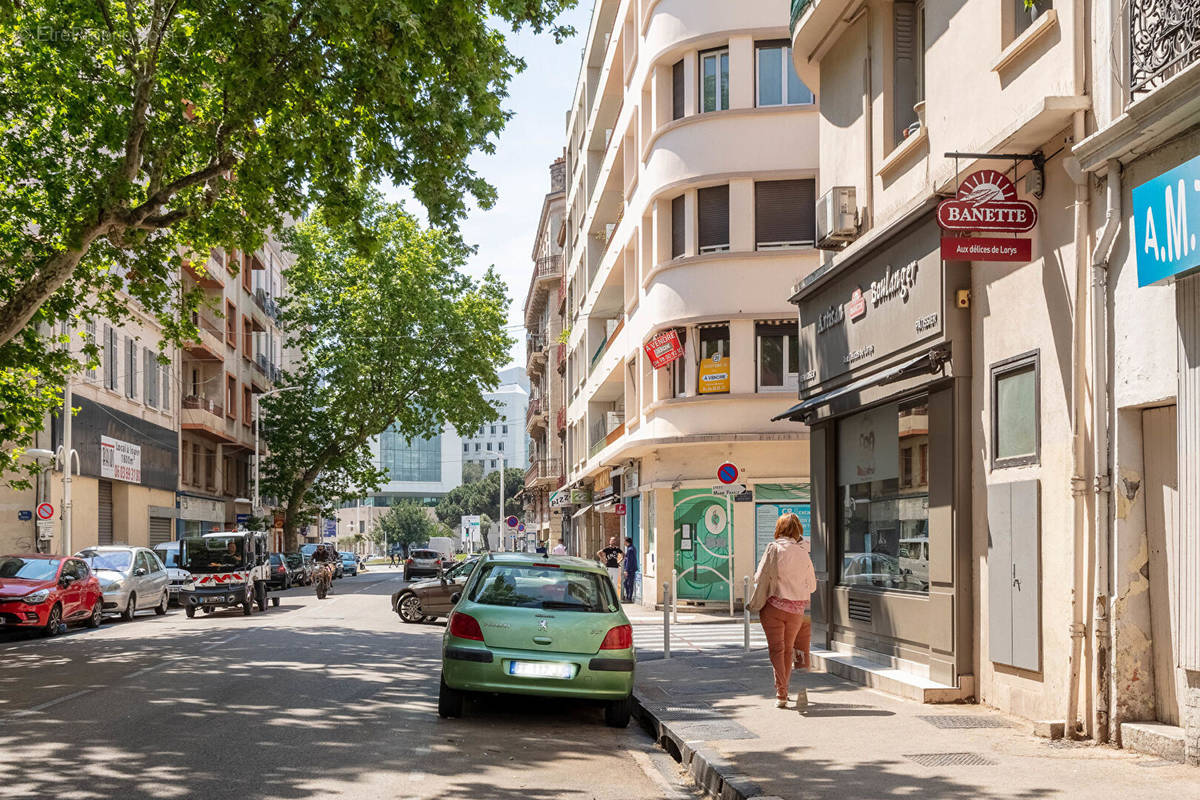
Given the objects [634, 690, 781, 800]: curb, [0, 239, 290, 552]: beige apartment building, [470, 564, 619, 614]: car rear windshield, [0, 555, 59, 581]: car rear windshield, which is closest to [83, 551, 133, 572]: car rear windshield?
[0, 239, 290, 552]: beige apartment building

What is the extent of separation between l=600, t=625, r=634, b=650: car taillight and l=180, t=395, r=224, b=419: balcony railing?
41.3m

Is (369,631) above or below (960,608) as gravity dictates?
below

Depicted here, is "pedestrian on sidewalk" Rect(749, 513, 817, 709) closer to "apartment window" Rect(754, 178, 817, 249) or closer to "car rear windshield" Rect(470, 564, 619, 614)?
"car rear windshield" Rect(470, 564, 619, 614)

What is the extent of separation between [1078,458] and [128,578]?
77.9 ft

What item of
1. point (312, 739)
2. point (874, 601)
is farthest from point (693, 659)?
point (312, 739)

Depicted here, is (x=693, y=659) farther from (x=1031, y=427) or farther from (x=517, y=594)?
(x=1031, y=427)

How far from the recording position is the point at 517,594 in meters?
12.0

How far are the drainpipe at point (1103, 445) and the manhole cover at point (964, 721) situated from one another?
1.32m

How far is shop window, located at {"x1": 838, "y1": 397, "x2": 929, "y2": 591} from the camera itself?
13.7m

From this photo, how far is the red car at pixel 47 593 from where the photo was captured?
894 inches

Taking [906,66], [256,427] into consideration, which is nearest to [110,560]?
[906,66]

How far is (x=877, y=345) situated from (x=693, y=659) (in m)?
5.29

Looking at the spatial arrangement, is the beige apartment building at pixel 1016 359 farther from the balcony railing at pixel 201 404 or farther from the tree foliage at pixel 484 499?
the tree foliage at pixel 484 499

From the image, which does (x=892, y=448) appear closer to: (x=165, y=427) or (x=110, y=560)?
(x=110, y=560)
